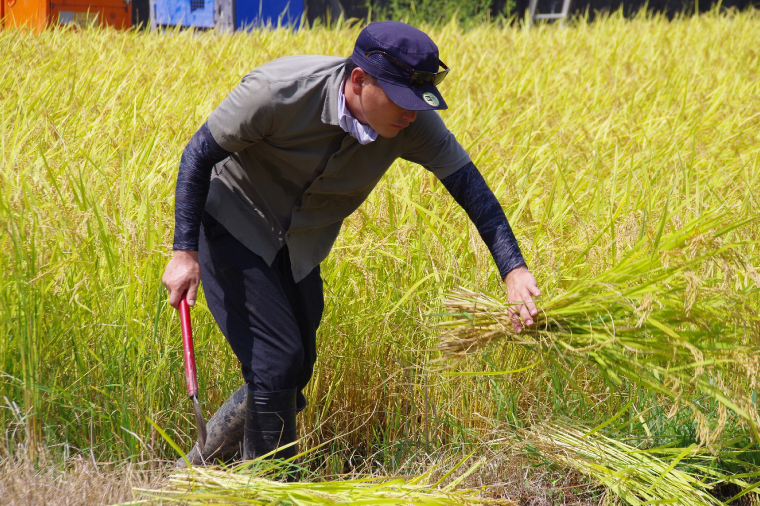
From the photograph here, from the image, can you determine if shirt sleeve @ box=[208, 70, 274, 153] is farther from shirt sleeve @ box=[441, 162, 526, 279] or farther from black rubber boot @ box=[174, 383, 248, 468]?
black rubber boot @ box=[174, 383, 248, 468]

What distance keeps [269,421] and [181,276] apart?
A: 1.40 ft

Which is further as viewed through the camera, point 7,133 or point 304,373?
point 7,133

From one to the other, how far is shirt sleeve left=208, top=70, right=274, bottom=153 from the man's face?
0.22 meters

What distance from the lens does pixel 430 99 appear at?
5.24 ft

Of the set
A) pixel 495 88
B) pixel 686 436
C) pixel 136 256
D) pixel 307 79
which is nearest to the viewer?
pixel 307 79

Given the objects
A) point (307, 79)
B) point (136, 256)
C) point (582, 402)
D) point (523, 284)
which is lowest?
point (582, 402)

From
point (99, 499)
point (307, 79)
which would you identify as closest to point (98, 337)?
point (99, 499)

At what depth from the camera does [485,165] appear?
3240 mm

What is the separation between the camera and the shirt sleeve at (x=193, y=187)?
170cm

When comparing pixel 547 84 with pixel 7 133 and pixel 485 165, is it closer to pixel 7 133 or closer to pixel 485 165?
pixel 485 165

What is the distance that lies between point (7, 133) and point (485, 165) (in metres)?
2.13

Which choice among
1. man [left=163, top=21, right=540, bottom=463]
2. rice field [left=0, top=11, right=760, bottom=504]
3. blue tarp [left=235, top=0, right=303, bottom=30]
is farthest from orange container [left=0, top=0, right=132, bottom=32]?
man [left=163, top=21, right=540, bottom=463]

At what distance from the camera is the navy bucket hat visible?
62.1 inches

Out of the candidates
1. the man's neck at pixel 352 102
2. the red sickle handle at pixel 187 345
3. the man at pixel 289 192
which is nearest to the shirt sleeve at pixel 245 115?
the man at pixel 289 192
